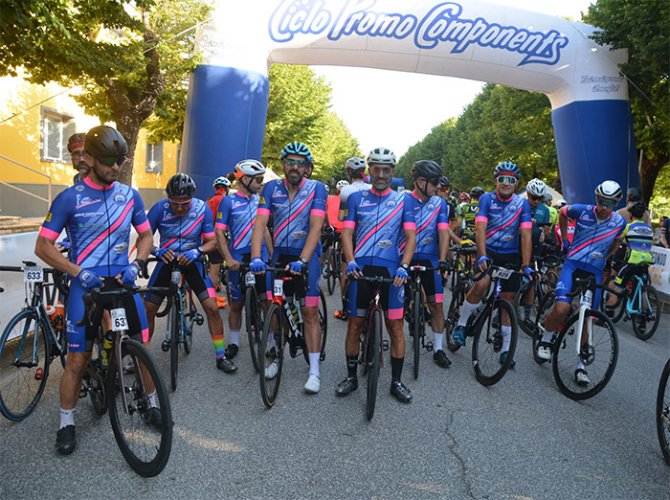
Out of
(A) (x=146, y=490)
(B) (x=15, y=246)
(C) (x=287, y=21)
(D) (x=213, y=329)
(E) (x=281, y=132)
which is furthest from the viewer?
(E) (x=281, y=132)

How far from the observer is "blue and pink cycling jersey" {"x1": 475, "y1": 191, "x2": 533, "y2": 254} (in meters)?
5.51

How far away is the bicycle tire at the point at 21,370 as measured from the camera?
364 centimetres

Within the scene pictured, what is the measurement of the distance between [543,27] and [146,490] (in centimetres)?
1313

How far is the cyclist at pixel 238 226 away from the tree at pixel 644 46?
11.0m

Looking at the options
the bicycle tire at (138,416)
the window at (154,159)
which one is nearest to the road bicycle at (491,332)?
the bicycle tire at (138,416)

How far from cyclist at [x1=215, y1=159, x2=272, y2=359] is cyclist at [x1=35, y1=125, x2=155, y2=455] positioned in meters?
2.04

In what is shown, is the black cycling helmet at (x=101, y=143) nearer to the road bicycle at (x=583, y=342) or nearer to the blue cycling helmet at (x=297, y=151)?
the blue cycling helmet at (x=297, y=151)

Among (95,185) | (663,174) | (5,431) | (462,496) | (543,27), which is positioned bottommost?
(5,431)

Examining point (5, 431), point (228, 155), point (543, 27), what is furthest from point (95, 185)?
point (543, 27)

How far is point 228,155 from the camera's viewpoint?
1220 cm

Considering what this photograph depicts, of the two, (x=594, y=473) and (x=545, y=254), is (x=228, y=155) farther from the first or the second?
(x=594, y=473)

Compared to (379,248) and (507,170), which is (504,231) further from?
(379,248)

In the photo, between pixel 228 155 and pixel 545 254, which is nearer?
pixel 545 254

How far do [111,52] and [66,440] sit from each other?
11.8 metres
